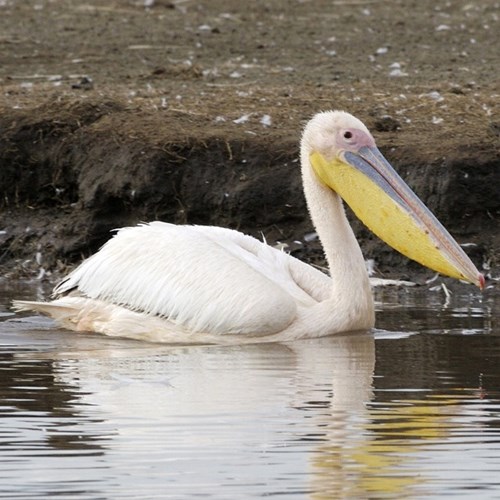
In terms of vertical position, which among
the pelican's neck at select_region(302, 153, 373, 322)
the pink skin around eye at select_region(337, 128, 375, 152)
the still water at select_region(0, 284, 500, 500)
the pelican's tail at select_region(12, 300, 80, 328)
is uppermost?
the pink skin around eye at select_region(337, 128, 375, 152)

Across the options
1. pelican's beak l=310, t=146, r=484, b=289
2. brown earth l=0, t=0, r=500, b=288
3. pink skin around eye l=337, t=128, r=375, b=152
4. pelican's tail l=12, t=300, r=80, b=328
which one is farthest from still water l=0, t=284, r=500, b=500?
brown earth l=0, t=0, r=500, b=288

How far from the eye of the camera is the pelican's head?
27.2 feet

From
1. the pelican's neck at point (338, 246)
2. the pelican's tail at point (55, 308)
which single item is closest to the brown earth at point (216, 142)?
the pelican's neck at point (338, 246)

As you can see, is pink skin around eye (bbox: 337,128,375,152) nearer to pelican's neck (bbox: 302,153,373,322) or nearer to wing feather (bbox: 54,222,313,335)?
pelican's neck (bbox: 302,153,373,322)

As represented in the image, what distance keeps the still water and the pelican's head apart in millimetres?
475

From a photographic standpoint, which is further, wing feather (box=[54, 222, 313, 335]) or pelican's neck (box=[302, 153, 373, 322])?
pelican's neck (box=[302, 153, 373, 322])

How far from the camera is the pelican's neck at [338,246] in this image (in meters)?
8.26

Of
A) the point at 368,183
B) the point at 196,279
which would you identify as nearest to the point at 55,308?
the point at 196,279

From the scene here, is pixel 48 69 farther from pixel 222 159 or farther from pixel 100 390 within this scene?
A: pixel 100 390

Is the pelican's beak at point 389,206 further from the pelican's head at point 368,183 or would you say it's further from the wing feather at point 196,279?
the wing feather at point 196,279

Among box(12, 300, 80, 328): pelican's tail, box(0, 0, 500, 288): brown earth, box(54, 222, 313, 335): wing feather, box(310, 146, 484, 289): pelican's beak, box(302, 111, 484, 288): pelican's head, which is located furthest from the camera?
box(0, 0, 500, 288): brown earth

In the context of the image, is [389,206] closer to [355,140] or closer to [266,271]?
[355,140]

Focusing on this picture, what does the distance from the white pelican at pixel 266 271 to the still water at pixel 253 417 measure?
14 cm

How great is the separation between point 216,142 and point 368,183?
2.51 metres
